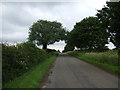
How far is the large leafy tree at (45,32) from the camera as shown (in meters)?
64.6

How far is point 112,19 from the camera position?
1872cm

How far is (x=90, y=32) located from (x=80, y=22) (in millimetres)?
5584

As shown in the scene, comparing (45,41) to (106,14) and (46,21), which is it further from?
(106,14)

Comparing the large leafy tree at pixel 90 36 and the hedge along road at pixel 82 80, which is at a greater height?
the large leafy tree at pixel 90 36

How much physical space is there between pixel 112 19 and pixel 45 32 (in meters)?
47.4

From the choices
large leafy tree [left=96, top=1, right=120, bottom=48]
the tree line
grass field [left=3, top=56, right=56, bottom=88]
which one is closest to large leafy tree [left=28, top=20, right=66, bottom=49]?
the tree line

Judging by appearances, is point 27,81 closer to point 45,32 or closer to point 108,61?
point 108,61

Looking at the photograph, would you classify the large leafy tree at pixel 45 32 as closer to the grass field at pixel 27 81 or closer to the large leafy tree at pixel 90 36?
the large leafy tree at pixel 90 36

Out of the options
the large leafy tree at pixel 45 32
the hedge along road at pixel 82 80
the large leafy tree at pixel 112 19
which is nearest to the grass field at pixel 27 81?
the hedge along road at pixel 82 80

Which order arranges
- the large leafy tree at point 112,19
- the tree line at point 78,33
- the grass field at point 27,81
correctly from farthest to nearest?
the tree line at point 78,33, the large leafy tree at point 112,19, the grass field at point 27,81

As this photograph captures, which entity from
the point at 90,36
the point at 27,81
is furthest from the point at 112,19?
the point at 90,36

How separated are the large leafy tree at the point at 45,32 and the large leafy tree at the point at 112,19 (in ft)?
140

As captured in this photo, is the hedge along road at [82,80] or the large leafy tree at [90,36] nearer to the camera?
the hedge along road at [82,80]

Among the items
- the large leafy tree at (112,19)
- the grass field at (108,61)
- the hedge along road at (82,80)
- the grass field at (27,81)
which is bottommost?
the hedge along road at (82,80)
